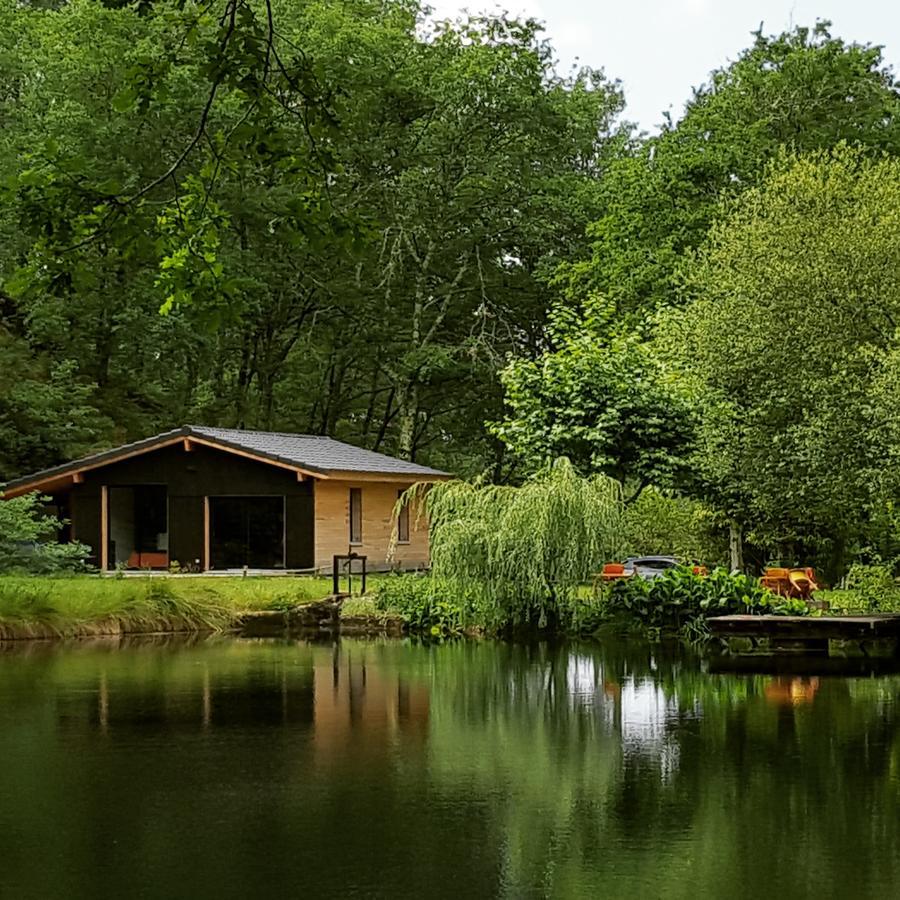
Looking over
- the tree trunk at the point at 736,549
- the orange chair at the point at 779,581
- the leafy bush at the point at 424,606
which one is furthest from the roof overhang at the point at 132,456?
the orange chair at the point at 779,581

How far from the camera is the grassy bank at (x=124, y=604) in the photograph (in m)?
20.6

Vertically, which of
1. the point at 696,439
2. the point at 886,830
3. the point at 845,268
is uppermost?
the point at 845,268

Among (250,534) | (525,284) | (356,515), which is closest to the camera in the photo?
(250,534)

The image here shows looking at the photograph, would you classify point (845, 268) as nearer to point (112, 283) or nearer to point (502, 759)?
point (502, 759)

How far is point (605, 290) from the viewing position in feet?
114

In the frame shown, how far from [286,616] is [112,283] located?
15.5m

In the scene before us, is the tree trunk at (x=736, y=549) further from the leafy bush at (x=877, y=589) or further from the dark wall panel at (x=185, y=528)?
the dark wall panel at (x=185, y=528)

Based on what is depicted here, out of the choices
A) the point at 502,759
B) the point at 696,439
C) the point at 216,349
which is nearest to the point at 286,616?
the point at 696,439

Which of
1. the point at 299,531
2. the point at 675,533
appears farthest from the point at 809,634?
the point at 299,531

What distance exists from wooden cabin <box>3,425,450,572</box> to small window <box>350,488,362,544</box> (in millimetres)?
26

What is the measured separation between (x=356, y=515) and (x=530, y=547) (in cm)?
1103

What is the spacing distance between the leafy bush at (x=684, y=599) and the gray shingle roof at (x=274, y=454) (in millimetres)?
9242

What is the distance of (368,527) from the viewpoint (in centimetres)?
3106

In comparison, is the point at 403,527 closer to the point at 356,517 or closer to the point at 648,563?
the point at 356,517
